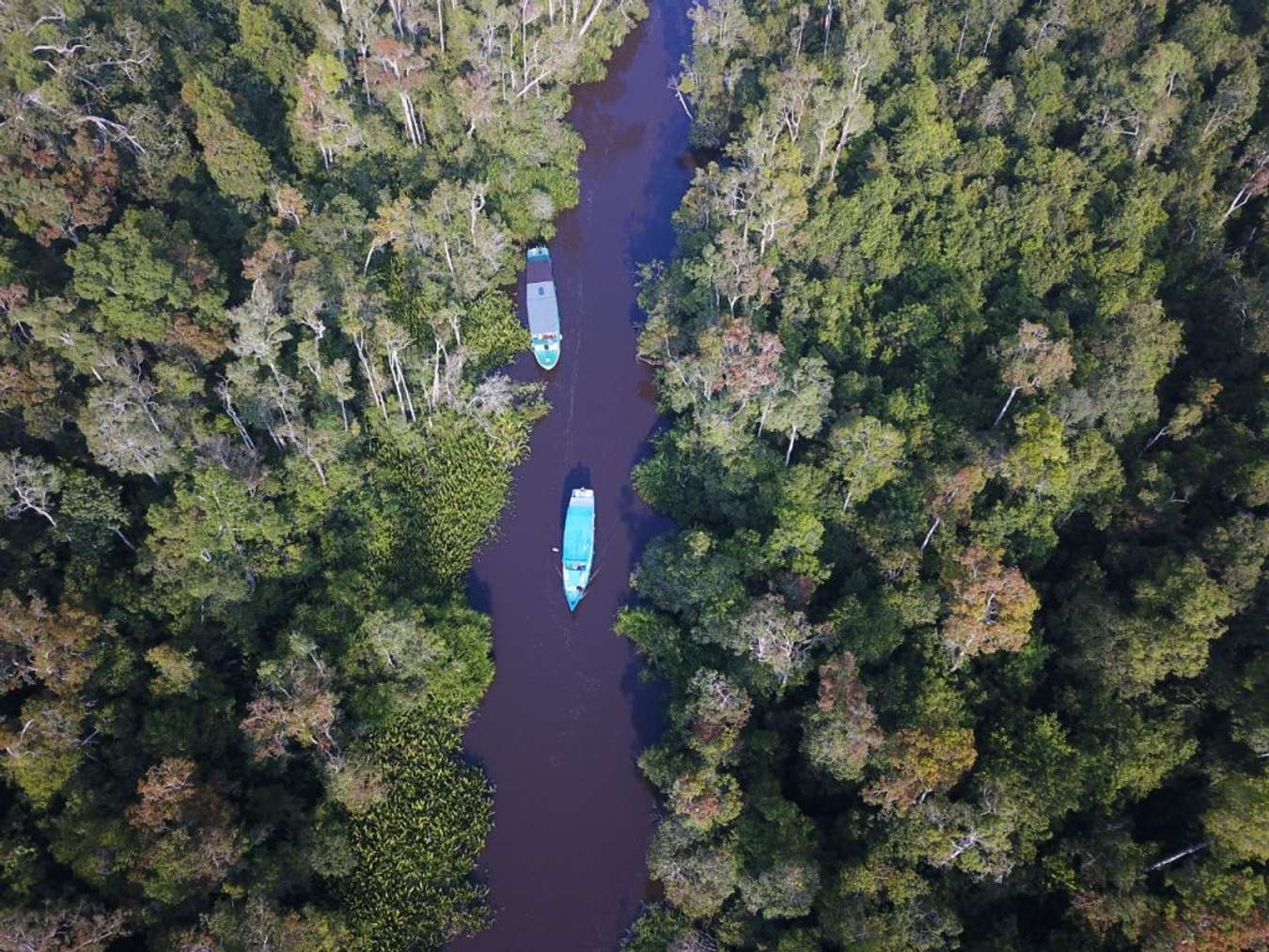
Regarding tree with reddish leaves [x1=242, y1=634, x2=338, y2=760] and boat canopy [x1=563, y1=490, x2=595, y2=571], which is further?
boat canopy [x1=563, y1=490, x2=595, y2=571]

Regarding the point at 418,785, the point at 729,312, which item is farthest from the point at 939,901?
the point at 729,312

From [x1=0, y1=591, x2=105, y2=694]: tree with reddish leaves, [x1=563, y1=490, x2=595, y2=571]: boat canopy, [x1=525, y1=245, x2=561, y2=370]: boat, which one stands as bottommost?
[x1=0, y1=591, x2=105, y2=694]: tree with reddish leaves

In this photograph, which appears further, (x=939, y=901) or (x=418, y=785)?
(x=418, y=785)

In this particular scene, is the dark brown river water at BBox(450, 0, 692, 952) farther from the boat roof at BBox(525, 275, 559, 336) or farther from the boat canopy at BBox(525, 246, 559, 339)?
the boat roof at BBox(525, 275, 559, 336)

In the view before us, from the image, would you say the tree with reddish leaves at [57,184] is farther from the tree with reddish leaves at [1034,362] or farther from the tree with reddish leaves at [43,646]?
the tree with reddish leaves at [1034,362]

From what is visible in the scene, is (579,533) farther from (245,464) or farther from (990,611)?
(990,611)

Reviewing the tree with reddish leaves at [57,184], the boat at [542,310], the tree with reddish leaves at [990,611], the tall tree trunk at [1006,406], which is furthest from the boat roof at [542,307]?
the tree with reddish leaves at [990,611]

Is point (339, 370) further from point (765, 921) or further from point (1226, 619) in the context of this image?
point (1226, 619)

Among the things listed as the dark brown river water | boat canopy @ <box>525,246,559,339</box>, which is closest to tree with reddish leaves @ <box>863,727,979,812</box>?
the dark brown river water
